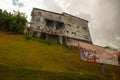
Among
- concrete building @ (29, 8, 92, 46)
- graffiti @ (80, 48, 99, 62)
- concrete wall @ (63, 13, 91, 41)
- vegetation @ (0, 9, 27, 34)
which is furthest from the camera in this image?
concrete wall @ (63, 13, 91, 41)

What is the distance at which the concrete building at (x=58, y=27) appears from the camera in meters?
54.7

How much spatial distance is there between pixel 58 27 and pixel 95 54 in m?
29.4

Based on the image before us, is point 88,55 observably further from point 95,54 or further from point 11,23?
point 11,23

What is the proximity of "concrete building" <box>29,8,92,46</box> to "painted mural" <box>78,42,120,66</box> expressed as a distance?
2390 cm

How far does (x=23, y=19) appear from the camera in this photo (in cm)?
5175

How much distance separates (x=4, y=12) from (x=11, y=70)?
37014 millimetres

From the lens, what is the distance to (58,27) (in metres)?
58.2

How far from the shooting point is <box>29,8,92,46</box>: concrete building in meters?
54.7

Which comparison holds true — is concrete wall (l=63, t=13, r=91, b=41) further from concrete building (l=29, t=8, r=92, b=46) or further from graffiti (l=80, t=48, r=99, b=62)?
graffiti (l=80, t=48, r=99, b=62)

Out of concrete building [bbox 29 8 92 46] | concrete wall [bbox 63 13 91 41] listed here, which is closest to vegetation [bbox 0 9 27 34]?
concrete building [bbox 29 8 92 46]

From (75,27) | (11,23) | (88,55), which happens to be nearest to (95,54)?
(88,55)

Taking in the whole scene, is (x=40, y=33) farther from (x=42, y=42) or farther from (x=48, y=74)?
(x=48, y=74)

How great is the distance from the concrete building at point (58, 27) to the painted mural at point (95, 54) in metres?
23.9

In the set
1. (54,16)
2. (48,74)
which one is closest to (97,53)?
(48,74)
